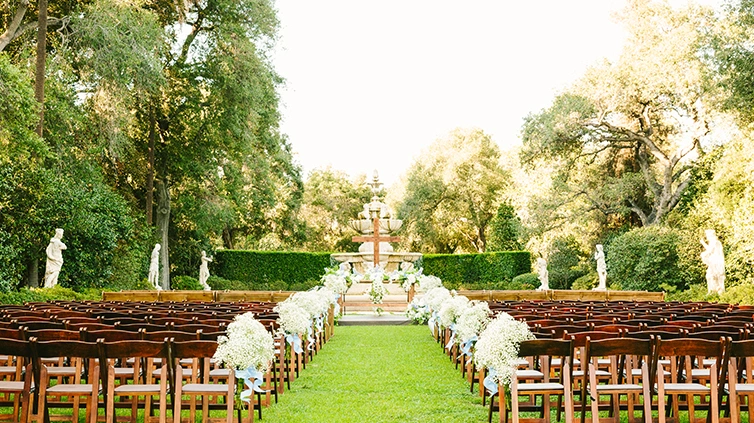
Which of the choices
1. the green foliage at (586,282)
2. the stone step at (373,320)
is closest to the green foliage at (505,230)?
the green foliage at (586,282)

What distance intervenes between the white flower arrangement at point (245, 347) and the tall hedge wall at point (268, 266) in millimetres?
26575

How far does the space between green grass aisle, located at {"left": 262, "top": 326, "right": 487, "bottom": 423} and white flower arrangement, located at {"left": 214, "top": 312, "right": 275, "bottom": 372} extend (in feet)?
3.29

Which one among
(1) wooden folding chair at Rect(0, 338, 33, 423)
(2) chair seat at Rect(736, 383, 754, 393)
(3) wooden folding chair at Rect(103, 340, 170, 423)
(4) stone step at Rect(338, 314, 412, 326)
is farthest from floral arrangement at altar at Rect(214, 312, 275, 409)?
(4) stone step at Rect(338, 314, 412, 326)

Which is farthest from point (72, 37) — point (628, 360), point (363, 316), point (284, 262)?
point (628, 360)

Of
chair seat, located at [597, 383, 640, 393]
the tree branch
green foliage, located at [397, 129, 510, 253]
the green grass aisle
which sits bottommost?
the green grass aisle

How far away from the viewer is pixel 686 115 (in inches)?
1016

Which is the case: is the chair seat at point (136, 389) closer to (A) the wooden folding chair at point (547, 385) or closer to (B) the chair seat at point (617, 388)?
(A) the wooden folding chair at point (547, 385)

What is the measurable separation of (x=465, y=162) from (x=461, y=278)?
785cm

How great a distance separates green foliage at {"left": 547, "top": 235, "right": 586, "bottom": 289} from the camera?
→ 99.1 feet

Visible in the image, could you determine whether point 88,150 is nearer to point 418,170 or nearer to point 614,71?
→ point 614,71

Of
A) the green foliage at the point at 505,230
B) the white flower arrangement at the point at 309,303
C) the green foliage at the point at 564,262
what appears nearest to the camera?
the white flower arrangement at the point at 309,303

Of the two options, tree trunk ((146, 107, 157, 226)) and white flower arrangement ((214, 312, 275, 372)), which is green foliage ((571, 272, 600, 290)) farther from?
white flower arrangement ((214, 312, 275, 372))

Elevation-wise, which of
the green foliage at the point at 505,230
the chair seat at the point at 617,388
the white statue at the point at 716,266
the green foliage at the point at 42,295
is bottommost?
the chair seat at the point at 617,388

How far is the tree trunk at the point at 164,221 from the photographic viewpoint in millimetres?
27391
